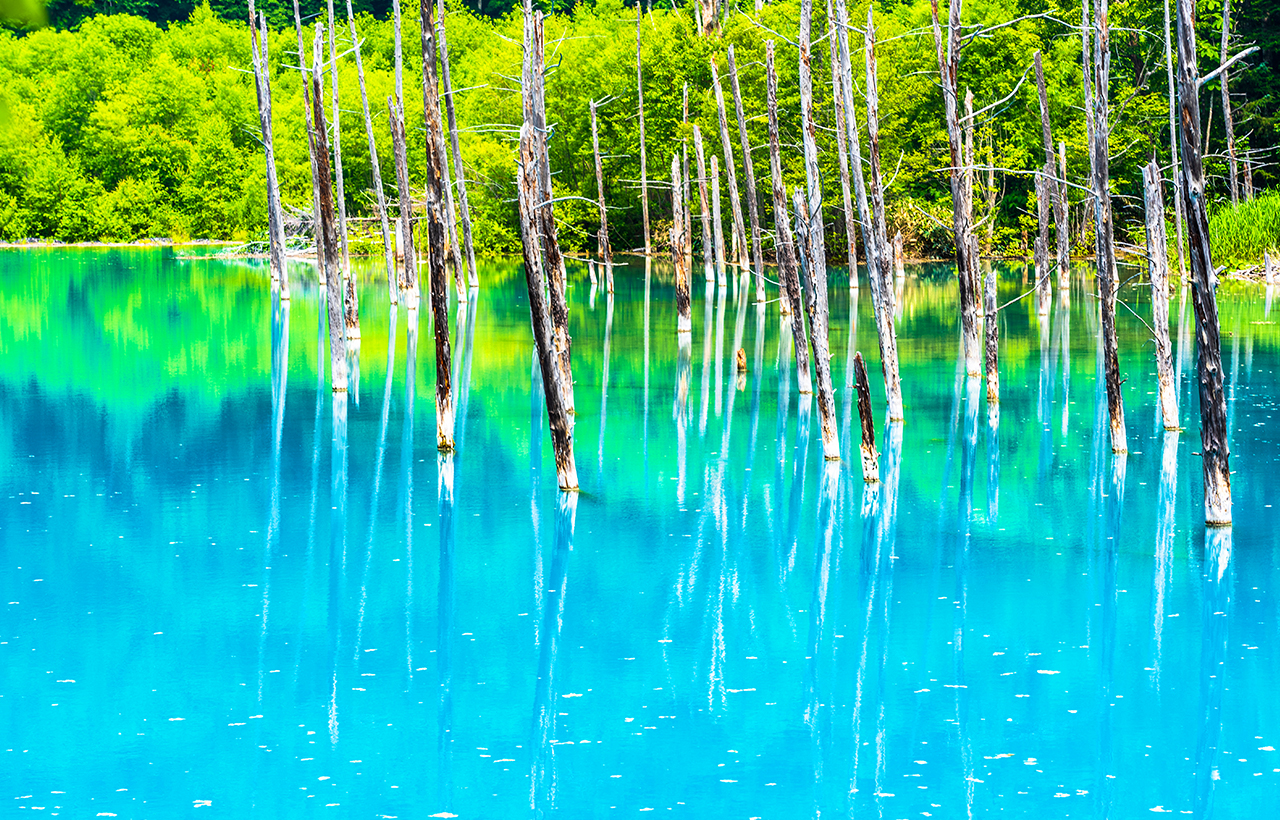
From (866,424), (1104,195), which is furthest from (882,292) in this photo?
(1104,195)

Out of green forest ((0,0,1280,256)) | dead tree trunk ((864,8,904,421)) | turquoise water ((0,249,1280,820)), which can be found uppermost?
green forest ((0,0,1280,256))

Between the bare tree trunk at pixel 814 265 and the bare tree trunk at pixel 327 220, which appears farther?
the bare tree trunk at pixel 327 220

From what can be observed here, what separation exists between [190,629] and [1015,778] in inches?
240

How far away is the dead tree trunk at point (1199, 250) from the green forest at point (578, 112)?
1060 centimetres

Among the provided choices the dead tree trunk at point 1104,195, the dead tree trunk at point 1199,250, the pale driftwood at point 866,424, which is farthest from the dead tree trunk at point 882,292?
the dead tree trunk at point 1199,250

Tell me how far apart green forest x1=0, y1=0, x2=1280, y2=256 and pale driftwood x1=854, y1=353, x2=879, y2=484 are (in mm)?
7796

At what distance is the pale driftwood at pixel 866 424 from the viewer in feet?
48.2

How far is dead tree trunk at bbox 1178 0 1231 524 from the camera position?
36.6 ft

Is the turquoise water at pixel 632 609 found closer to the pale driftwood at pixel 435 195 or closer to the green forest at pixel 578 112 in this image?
the pale driftwood at pixel 435 195

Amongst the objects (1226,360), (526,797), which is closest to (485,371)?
(1226,360)

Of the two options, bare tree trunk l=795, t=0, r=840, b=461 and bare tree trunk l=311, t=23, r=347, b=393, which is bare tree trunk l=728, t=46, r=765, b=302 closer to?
bare tree trunk l=795, t=0, r=840, b=461

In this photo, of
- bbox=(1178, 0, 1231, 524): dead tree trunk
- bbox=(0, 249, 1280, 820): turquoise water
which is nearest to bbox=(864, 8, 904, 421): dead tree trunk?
bbox=(0, 249, 1280, 820): turquoise water

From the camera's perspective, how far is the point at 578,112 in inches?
2234

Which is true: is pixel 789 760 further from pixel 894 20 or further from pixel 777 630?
pixel 894 20
